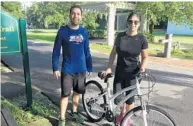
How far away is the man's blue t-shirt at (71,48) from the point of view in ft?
13.6

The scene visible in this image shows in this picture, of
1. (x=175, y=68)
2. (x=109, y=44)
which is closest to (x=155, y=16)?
(x=109, y=44)

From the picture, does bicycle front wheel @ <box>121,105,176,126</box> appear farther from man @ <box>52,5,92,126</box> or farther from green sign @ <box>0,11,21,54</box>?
green sign @ <box>0,11,21,54</box>

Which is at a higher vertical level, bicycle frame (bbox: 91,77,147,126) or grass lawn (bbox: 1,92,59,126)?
bicycle frame (bbox: 91,77,147,126)

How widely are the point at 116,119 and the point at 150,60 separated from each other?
27.7ft

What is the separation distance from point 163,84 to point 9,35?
15.8 feet

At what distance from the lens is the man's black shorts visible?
4312 millimetres

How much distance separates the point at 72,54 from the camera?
14.0ft

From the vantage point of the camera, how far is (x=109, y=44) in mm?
19422

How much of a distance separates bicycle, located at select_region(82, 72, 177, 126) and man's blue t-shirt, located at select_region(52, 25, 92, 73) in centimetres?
39

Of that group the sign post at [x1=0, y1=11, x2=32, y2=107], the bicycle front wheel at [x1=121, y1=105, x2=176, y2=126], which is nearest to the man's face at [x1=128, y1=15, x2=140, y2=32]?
the bicycle front wheel at [x1=121, y1=105, x2=176, y2=126]

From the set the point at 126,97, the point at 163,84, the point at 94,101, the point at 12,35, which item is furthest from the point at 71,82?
the point at 163,84

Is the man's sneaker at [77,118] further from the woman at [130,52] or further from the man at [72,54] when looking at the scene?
the woman at [130,52]

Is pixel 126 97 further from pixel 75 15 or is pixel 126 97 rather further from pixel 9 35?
pixel 9 35

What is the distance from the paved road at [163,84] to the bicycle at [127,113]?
31 cm
